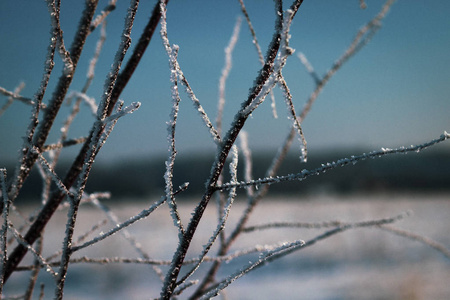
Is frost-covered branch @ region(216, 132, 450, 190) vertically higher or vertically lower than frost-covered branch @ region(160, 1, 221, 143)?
lower

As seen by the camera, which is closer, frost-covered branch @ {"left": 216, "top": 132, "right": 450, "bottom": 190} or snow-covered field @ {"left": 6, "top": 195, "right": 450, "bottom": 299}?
frost-covered branch @ {"left": 216, "top": 132, "right": 450, "bottom": 190}

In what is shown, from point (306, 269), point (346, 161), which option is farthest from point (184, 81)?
point (306, 269)

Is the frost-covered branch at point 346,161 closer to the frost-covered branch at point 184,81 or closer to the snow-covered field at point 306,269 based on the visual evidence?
the frost-covered branch at point 184,81

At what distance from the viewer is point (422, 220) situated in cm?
1007

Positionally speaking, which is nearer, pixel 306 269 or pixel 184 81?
pixel 184 81

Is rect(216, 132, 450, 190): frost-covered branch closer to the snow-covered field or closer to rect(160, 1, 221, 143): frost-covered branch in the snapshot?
rect(160, 1, 221, 143): frost-covered branch

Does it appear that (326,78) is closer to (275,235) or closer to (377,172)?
(275,235)

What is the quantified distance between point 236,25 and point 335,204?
40.5ft

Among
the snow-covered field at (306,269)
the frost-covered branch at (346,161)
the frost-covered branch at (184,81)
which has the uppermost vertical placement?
the snow-covered field at (306,269)

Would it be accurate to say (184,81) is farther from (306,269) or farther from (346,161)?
(306,269)

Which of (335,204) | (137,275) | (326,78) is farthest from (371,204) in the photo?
(326,78)

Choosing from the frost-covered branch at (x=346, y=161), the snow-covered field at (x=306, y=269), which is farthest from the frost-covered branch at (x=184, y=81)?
the snow-covered field at (x=306, y=269)

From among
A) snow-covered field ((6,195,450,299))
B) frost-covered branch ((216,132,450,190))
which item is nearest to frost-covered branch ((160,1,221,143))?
frost-covered branch ((216,132,450,190))

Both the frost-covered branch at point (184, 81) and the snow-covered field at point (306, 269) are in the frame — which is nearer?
the frost-covered branch at point (184, 81)
